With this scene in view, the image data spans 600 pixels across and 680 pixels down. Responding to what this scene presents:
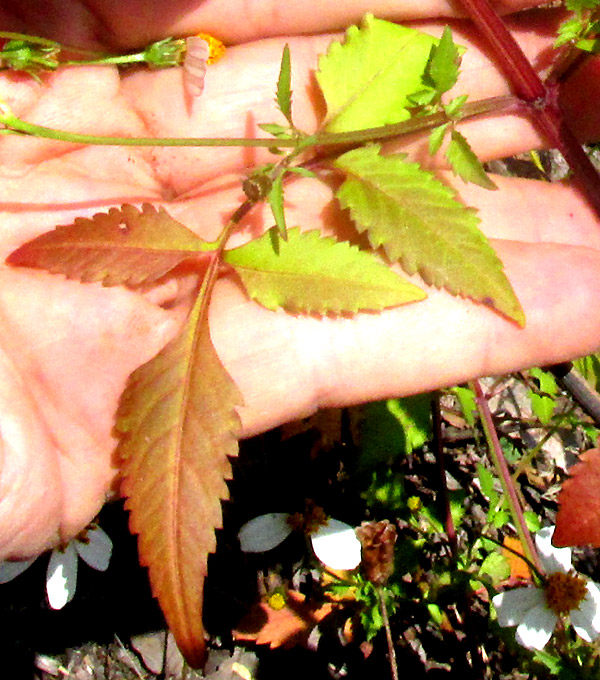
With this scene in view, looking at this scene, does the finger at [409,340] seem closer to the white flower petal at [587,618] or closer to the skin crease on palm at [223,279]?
the skin crease on palm at [223,279]

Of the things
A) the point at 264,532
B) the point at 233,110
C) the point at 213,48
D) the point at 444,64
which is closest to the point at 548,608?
the point at 264,532

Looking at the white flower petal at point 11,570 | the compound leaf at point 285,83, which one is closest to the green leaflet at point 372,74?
the compound leaf at point 285,83

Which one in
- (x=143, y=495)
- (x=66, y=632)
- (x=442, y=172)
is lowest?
(x=66, y=632)

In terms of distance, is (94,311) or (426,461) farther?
(426,461)

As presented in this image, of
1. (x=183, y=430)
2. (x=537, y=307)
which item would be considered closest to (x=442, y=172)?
(x=537, y=307)

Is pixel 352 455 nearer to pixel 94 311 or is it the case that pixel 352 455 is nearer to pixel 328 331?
pixel 328 331

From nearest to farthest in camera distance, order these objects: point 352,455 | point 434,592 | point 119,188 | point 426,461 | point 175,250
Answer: point 175,250, point 119,188, point 434,592, point 352,455, point 426,461

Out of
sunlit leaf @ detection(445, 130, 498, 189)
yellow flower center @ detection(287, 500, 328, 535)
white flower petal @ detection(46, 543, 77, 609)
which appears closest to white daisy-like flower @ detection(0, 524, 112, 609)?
white flower petal @ detection(46, 543, 77, 609)

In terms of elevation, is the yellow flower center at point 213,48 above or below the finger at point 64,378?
above
